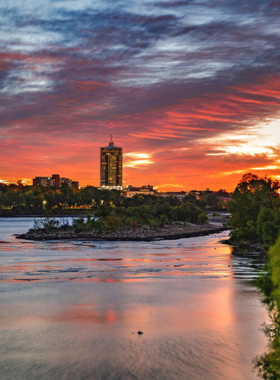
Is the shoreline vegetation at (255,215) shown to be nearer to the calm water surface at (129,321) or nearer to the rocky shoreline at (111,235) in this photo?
the calm water surface at (129,321)

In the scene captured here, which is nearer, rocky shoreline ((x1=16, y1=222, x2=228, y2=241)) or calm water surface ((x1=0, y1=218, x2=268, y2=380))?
calm water surface ((x1=0, y1=218, x2=268, y2=380))

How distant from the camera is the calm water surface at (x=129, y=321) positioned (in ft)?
59.5

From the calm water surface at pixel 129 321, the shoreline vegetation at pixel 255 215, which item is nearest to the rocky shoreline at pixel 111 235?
the shoreline vegetation at pixel 255 215

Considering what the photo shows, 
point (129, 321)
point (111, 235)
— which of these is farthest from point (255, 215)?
point (129, 321)

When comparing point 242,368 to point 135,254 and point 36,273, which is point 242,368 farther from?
point 135,254

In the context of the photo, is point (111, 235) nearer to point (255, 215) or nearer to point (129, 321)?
point (255, 215)

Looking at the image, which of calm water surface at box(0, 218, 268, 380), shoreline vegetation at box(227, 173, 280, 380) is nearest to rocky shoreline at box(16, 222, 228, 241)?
shoreline vegetation at box(227, 173, 280, 380)

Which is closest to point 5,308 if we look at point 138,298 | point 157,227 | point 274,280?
point 138,298

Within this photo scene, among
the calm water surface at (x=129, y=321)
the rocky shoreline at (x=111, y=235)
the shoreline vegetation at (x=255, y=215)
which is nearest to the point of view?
the calm water surface at (x=129, y=321)

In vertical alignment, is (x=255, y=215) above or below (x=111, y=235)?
above

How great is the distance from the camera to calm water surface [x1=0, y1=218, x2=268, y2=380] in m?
18.1

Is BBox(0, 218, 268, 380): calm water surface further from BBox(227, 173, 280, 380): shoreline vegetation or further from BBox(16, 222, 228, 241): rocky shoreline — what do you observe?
BBox(16, 222, 228, 241): rocky shoreline

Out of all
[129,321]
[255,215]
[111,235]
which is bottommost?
[129,321]

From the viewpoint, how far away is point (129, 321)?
24.7 metres
